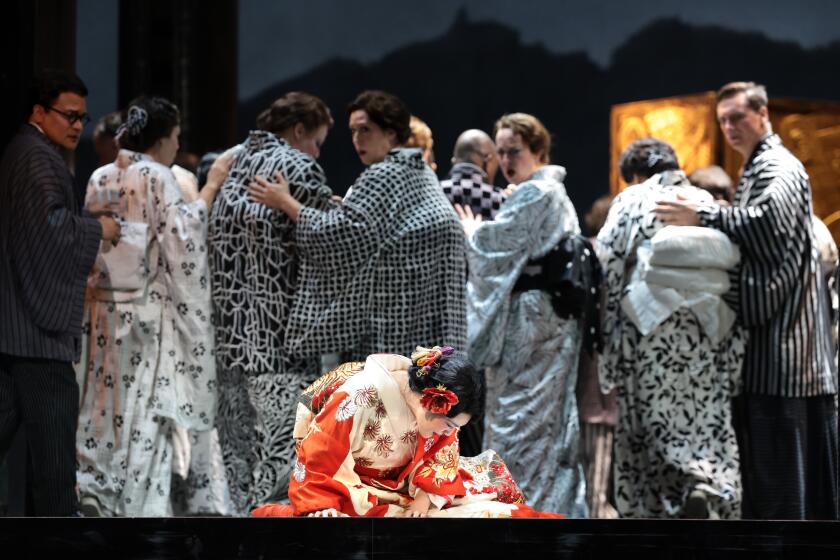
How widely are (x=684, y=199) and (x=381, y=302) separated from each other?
4.21ft

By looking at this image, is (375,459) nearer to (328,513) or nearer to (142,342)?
(328,513)

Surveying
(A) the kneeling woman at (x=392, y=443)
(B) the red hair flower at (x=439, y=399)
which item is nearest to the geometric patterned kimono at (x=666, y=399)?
(A) the kneeling woman at (x=392, y=443)

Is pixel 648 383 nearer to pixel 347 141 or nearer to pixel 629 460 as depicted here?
pixel 629 460

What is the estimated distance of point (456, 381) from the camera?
3.24 m

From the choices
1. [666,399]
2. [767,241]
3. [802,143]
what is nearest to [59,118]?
[666,399]

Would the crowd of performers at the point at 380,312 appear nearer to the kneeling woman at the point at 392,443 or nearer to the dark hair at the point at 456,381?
the kneeling woman at the point at 392,443

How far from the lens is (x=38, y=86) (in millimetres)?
4594

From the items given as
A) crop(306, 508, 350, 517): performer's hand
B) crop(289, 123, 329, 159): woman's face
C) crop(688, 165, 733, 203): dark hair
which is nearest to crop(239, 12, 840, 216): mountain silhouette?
crop(688, 165, 733, 203): dark hair

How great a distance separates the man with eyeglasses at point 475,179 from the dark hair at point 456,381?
7.58 ft

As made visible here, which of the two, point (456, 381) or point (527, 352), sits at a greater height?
point (527, 352)

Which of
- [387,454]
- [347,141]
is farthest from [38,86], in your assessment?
[347,141]

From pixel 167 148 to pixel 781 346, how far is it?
96.9 inches

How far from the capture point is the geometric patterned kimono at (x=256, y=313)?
4676 mm
